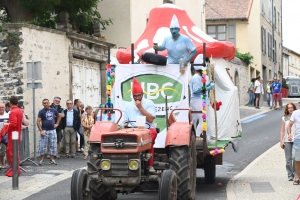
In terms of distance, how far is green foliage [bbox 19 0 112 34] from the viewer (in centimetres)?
2400

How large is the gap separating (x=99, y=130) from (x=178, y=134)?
1.25 meters

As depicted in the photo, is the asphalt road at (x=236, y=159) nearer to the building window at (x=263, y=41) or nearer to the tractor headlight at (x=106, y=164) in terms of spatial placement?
the tractor headlight at (x=106, y=164)

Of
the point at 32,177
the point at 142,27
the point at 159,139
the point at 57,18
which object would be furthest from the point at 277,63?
the point at 159,139

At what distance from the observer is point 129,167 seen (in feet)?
34.3

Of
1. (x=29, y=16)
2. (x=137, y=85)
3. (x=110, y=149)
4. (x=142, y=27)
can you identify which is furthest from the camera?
(x=142, y=27)

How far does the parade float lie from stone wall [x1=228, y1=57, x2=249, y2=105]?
81.2 feet

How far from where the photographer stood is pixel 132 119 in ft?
38.0

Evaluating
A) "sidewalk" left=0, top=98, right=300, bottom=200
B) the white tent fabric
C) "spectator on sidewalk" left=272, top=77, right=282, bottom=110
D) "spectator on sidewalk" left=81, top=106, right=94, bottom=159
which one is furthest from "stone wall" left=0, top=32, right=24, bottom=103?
"spectator on sidewalk" left=272, top=77, right=282, bottom=110

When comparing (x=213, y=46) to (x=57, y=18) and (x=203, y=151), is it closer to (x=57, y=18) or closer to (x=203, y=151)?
(x=203, y=151)

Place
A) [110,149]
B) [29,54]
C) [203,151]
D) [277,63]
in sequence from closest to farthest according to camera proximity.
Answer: [110,149] → [203,151] → [29,54] → [277,63]

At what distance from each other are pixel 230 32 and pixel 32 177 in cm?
3333

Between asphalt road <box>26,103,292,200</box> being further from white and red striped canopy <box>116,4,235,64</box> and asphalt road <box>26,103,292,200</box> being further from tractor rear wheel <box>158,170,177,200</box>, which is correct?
white and red striped canopy <box>116,4,235,64</box>

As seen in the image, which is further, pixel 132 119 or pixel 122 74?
pixel 122 74

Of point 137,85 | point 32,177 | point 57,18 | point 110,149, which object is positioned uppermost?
point 57,18
